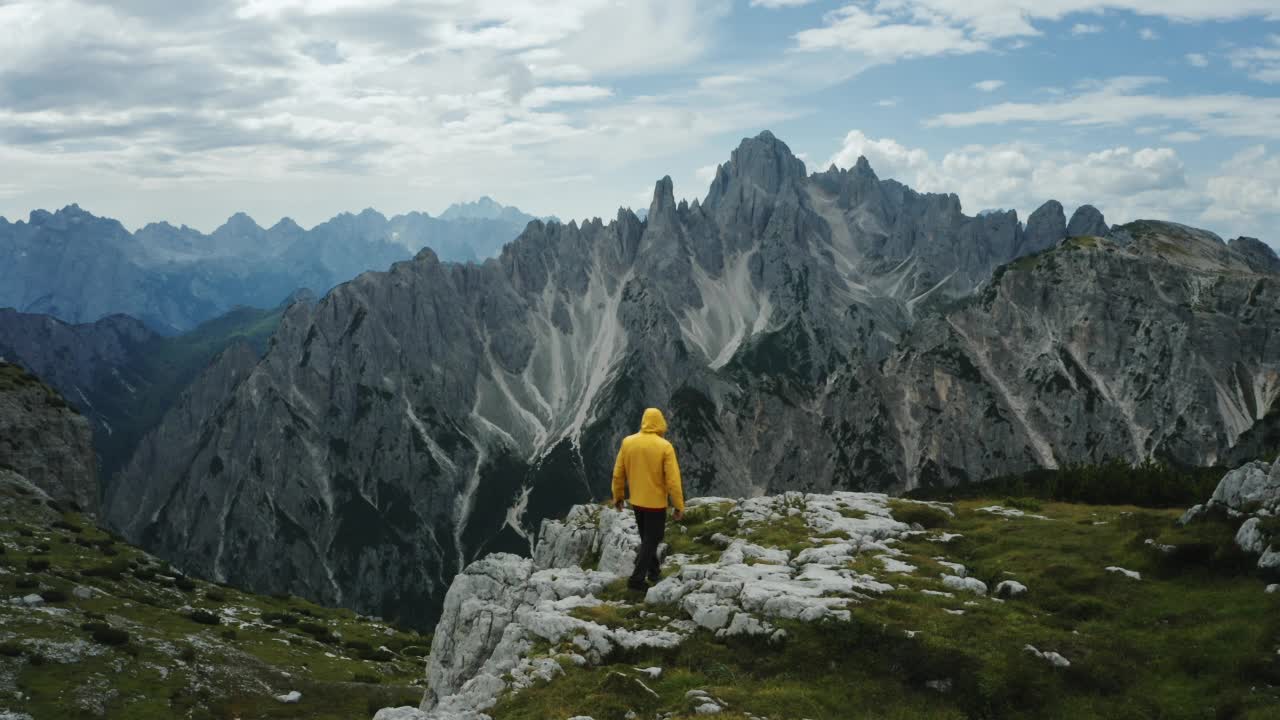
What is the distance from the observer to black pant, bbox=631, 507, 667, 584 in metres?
29.2

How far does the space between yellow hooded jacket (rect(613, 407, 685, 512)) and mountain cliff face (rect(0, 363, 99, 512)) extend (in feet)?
342

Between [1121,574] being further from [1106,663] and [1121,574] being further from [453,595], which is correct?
[453,595]

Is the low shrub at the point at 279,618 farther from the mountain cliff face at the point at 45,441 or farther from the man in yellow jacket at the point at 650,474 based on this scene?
the man in yellow jacket at the point at 650,474

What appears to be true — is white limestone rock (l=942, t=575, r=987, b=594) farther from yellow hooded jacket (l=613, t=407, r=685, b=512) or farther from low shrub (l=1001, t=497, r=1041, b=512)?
low shrub (l=1001, t=497, r=1041, b=512)

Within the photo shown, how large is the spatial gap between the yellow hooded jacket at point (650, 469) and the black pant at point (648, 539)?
466mm

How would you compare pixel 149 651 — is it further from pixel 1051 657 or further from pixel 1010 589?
pixel 1051 657

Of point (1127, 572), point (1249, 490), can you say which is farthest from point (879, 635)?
point (1249, 490)

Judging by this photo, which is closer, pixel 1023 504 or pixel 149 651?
pixel 149 651

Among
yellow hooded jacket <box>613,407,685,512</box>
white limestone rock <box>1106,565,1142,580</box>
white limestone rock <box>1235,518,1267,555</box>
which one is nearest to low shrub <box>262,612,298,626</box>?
yellow hooded jacket <box>613,407,685,512</box>

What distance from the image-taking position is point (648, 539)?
3039 centimetres

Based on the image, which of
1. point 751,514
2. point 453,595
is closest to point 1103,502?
point 751,514

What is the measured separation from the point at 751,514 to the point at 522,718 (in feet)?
97.6

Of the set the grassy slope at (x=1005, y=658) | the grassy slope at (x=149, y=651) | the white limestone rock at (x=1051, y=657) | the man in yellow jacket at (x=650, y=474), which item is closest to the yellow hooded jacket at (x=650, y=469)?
the man in yellow jacket at (x=650, y=474)

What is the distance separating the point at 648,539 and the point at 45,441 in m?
114
